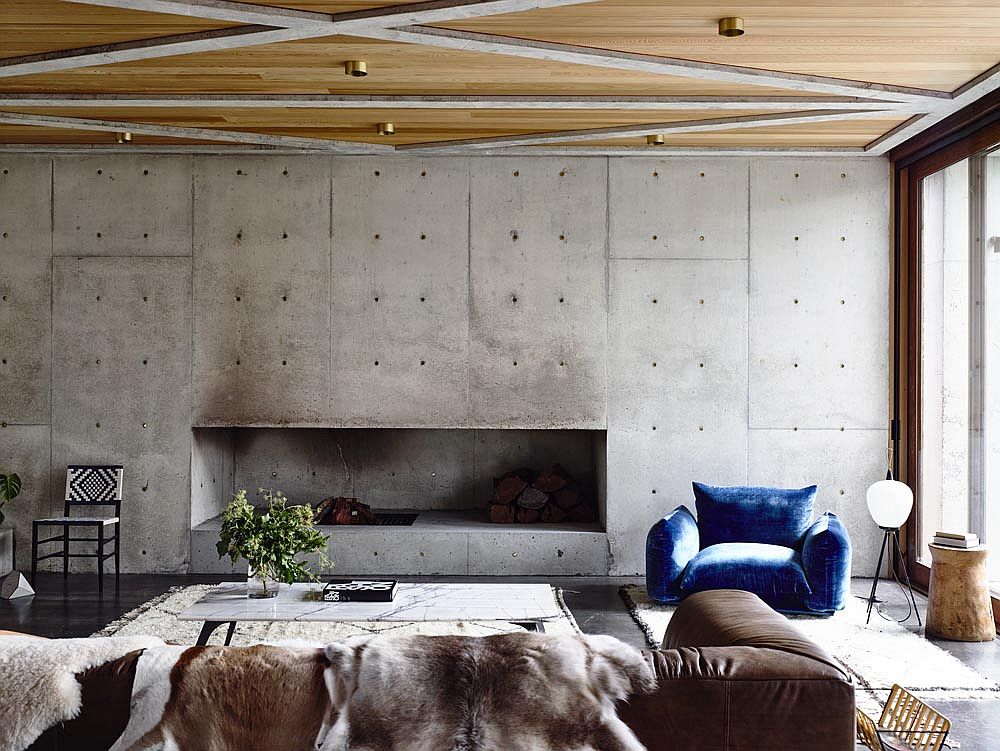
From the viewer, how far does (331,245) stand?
646 centimetres

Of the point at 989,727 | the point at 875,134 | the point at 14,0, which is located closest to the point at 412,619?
the point at 989,727

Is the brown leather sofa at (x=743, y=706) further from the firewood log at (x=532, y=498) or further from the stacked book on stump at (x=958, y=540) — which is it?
the firewood log at (x=532, y=498)

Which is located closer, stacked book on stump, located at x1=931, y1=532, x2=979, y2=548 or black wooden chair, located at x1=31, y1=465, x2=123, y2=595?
stacked book on stump, located at x1=931, y1=532, x2=979, y2=548

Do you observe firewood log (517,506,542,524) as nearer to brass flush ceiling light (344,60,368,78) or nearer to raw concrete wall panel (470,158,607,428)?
raw concrete wall panel (470,158,607,428)

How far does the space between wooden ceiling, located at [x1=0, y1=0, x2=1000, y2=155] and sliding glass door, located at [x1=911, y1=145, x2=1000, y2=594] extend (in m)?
0.51

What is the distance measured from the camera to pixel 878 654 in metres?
4.54

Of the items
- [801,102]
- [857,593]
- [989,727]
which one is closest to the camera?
[989,727]

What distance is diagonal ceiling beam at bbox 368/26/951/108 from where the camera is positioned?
4047mm

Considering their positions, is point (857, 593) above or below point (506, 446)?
below

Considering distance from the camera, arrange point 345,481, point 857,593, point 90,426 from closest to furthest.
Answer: point 857,593 < point 90,426 < point 345,481

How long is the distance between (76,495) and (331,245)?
2441 mm

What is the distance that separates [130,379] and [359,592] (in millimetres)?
3208

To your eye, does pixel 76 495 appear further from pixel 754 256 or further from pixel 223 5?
pixel 754 256

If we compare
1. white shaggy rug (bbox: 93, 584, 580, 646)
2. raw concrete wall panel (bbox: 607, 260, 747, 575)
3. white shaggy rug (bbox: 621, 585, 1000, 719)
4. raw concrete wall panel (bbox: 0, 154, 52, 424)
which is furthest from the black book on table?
raw concrete wall panel (bbox: 0, 154, 52, 424)
